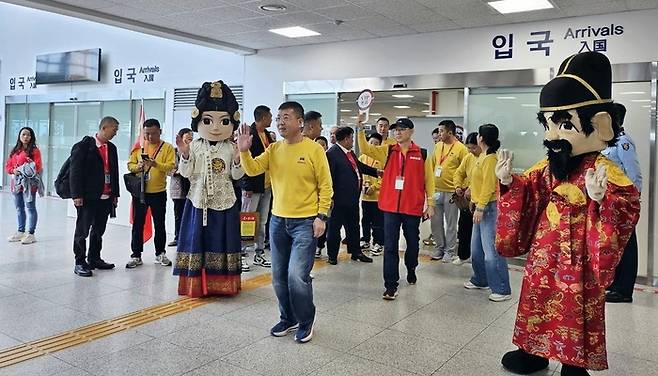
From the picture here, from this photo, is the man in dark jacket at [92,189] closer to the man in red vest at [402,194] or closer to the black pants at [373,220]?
the man in red vest at [402,194]

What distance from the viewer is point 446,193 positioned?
258 inches

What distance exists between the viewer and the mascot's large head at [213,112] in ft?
14.5

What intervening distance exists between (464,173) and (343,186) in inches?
52.4

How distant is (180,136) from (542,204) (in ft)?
14.8

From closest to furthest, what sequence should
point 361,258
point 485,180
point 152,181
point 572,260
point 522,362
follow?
point 572,260 < point 522,362 < point 485,180 < point 152,181 < point 361,258

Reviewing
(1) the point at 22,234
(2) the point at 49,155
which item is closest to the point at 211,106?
(1) the point at 22,234

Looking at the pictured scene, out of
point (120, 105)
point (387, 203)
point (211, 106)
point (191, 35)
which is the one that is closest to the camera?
point (211, 106)

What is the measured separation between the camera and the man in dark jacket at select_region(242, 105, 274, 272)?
18.1 ft

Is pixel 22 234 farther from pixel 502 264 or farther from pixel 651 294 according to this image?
pixel 651 294

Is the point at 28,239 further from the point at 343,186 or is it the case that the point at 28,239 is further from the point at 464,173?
the point at 464,173

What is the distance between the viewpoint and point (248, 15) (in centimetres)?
643

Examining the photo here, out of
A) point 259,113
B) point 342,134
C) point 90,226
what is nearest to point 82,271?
point 90,226

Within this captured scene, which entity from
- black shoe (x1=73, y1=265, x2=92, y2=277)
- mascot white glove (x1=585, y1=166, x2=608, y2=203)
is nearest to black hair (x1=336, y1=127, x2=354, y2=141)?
black shoe (x1=73, y1=265, x2=92, y2=277)

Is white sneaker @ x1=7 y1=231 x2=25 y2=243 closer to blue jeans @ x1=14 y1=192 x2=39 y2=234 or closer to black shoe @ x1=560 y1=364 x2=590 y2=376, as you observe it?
blue jeans @ x1=14 y1=192 x2=39 y2=234
